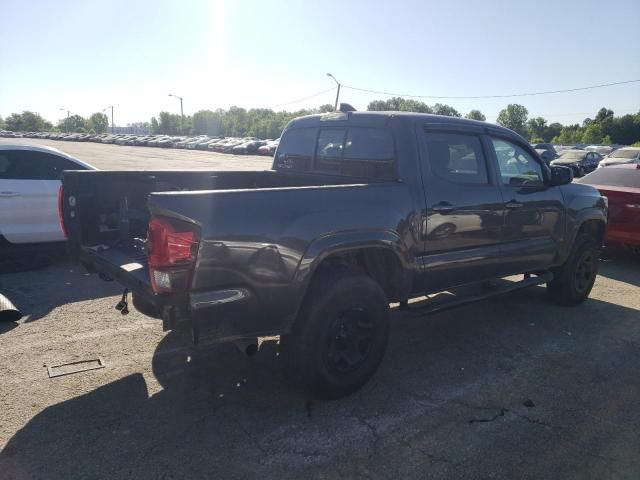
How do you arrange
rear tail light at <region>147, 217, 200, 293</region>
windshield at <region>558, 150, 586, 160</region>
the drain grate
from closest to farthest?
rear tail light at <region>147, 217, 200, 293</region> < the drain grate < windshield at <region>558, 150, 586, 160</region>

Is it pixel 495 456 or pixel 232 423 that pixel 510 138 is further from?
pixel 232 423

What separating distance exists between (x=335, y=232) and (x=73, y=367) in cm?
236

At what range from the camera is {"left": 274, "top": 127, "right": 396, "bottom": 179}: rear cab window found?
13.7 ft

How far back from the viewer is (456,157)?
444 centimetres

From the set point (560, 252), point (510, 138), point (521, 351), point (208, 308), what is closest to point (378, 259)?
point (208, 308)

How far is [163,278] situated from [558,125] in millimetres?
121427

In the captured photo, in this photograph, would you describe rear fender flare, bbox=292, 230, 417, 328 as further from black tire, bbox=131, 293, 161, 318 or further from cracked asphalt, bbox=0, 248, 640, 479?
black tire, bbox=131, 293, 161, 318

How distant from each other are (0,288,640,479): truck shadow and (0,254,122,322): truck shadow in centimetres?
164

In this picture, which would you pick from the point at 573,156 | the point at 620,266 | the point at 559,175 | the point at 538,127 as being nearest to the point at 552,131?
the point at 538,127

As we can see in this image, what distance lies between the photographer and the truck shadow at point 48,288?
5.28 m

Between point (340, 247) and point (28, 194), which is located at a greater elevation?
point (340, 247)

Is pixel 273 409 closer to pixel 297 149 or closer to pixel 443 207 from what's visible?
pixel 443 207

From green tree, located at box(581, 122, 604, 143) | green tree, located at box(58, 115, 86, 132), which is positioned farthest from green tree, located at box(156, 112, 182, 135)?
green tree, located at box(581, 122, 604, 143)

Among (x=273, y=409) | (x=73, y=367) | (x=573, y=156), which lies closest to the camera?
(x=273, y=409)
